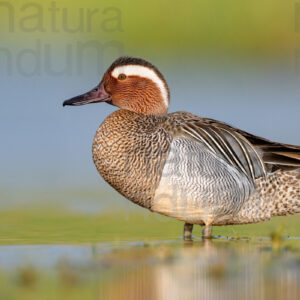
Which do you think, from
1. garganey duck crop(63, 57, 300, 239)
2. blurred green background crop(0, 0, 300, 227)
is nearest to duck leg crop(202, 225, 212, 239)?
garganey duck crop(63, 57, 300, 239)

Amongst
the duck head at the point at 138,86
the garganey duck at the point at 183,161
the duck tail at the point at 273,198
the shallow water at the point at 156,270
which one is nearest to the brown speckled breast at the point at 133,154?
the garganey duck at the point at 183,161

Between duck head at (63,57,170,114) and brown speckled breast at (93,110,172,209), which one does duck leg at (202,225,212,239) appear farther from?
duck head at (63,57,170,114)

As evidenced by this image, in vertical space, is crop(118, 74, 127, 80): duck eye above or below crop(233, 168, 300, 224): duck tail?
above

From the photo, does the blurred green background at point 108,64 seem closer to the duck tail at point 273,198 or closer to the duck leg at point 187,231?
the duck leg at point 187,231

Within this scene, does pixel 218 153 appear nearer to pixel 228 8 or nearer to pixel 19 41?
pixel 19 41

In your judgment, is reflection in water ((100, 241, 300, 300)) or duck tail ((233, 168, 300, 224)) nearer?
reflection in water ((100, 241, 300, 300))

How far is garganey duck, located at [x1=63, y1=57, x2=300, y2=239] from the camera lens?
6598mm

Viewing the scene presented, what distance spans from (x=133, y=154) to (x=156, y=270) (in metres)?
1.76

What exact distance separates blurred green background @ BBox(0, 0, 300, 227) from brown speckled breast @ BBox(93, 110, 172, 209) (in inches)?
94.3

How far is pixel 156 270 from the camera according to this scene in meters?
5.08

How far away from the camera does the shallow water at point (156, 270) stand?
4508 millimetres

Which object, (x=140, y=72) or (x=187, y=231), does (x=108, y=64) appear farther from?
(x=187, y=231)

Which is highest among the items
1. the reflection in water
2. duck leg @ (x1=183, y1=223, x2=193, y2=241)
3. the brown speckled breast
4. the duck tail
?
the brown speckled breast

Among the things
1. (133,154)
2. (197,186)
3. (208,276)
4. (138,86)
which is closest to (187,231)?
(197,186)
